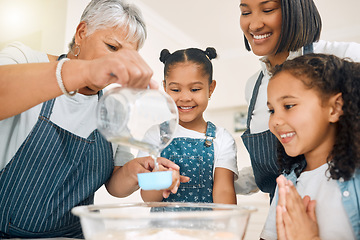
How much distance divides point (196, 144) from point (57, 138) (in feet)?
2.03

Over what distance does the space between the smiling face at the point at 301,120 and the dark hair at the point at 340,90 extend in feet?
0.08

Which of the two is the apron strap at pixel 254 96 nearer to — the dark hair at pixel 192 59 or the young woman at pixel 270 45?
the young woman at pixel 270 45

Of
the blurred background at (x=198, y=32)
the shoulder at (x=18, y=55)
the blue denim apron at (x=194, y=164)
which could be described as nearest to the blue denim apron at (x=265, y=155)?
the blue denim apron at (x=194, y=164)

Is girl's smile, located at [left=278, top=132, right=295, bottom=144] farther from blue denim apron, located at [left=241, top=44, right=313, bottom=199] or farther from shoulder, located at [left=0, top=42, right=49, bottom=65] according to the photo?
shoulder, located at [left=0, top=42, right=49, bottom=65]

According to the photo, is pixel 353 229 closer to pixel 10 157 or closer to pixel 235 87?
pixel 10 157

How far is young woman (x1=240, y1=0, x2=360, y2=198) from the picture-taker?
114cm

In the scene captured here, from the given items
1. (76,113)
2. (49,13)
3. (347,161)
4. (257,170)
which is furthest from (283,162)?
(49,13)

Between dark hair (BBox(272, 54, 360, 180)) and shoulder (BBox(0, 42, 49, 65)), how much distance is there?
32.7 inches

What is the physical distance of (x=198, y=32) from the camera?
172 inches

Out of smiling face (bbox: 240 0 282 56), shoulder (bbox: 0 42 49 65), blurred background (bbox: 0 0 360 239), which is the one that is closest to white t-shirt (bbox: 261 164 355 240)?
smiling face (bbox: 240 0 282 56)

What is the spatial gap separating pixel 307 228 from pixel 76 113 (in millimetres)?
820

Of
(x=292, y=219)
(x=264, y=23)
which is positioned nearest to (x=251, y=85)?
(x=264, y=23)

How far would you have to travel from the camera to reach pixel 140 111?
693 millimetres

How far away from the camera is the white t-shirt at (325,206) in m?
0.85
